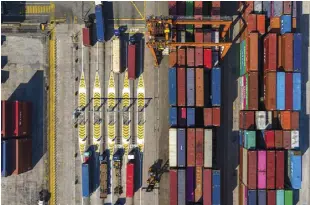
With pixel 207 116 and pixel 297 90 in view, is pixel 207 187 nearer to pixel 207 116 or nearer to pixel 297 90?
pixel 207 116

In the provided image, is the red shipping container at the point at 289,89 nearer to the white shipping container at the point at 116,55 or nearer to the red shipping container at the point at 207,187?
the red shipping container at the point at 207,187

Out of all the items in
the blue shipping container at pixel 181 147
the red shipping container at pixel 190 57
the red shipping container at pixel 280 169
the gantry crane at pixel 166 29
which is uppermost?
the gantry crane at pixel 166 29

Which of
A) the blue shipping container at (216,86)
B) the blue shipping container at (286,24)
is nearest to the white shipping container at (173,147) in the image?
the blue shipping container at (216,86)

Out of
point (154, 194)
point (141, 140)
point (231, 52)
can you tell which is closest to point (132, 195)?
point (154, 194)

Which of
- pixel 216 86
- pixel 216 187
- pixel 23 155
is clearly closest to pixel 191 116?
pixel 216 86

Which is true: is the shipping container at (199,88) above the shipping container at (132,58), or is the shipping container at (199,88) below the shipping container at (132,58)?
below

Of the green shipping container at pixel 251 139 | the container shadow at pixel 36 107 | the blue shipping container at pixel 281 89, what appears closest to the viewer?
the blue shipping container at pixel 281 89

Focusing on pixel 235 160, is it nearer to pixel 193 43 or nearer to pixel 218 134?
pixel 218 134
